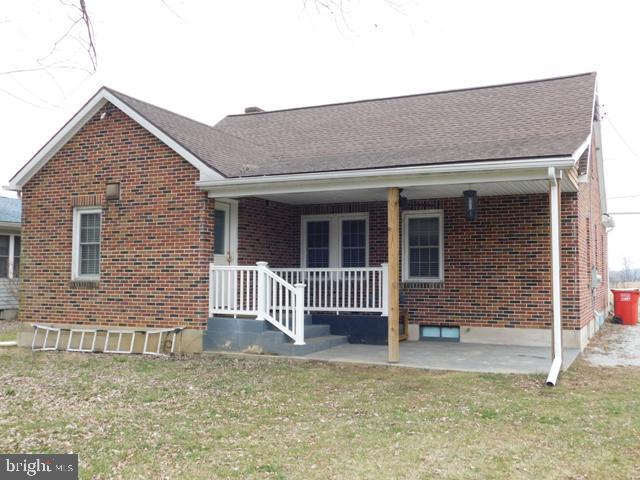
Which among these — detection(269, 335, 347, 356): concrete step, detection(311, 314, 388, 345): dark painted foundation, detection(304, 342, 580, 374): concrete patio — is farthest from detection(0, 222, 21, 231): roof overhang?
detection(304, 342, 580, 374): concrete patio

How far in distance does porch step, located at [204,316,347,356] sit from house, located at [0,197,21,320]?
1178 cm

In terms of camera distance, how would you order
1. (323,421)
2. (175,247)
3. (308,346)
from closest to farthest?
1. (323,421)
2. (308,346)
3. (175,247)

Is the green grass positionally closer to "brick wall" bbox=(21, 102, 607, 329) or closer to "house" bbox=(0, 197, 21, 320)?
"brick wall" bbox=(21, 102, 607, 329)

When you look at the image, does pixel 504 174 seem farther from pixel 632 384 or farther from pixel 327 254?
pixel 327 254

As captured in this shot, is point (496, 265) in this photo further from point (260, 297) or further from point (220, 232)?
point (220, 232)

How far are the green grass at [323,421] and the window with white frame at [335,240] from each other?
414 cm

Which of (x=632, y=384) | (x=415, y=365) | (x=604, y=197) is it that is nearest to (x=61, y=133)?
(x=415, y=365)

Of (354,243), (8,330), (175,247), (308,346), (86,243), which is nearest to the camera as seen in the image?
(308,346)

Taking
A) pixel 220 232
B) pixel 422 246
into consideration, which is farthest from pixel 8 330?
pixel 422 246

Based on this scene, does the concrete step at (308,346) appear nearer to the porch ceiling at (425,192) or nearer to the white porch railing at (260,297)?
the white porch railing at (260,297)

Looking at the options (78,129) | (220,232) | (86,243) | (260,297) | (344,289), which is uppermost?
(78,129)

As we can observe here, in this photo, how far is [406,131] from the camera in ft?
41.9

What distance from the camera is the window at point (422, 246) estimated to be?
1244 cm

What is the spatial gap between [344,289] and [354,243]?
1.32 metres
